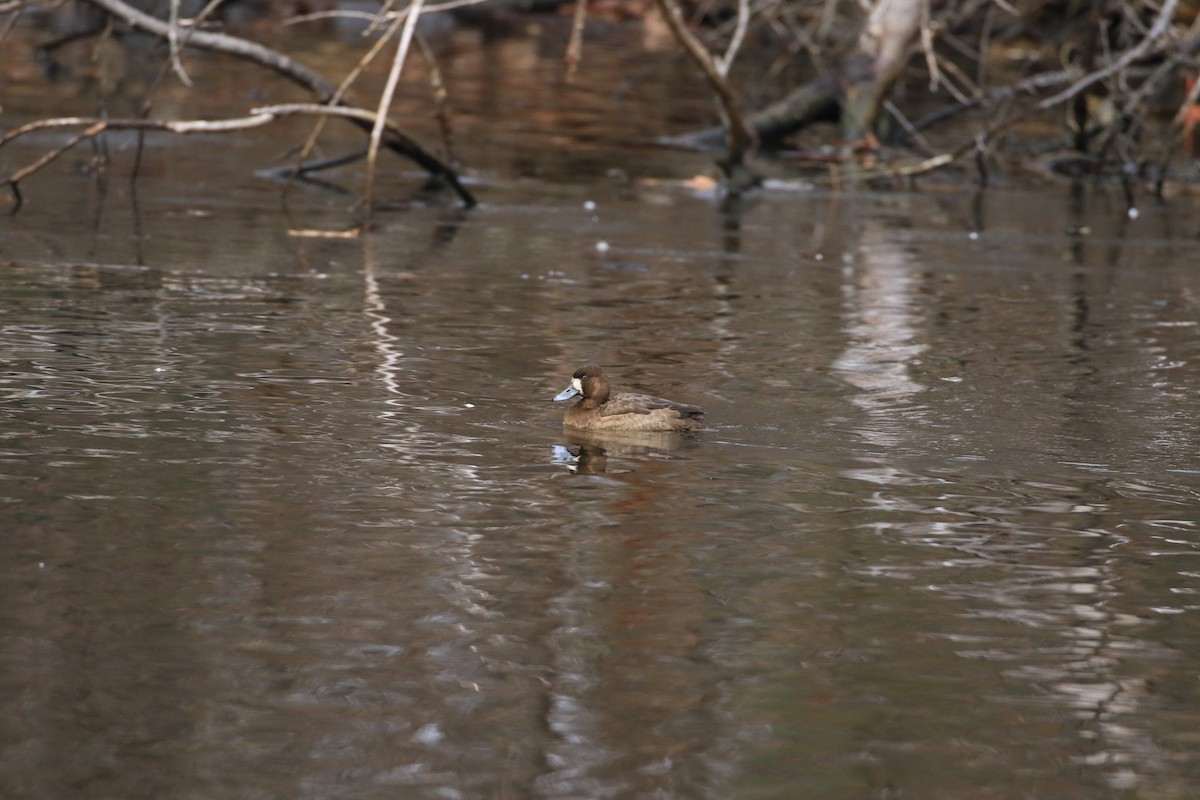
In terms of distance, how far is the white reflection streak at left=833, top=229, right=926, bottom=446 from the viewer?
9.70 metres

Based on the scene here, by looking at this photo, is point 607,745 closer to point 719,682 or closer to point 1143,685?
point 719,682

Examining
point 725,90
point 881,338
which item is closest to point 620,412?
point 881,338

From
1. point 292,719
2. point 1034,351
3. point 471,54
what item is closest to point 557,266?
point 1034,351

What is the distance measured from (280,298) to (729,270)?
3.62 meters

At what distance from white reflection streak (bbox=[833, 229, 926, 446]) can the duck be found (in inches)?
33.0

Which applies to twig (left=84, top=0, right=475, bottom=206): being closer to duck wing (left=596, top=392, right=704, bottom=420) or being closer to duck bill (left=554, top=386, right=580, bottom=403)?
duck bill (left=554, top=386, right=580, bottom=403)

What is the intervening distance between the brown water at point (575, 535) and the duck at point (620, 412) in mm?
123

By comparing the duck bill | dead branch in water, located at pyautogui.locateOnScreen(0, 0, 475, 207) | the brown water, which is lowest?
the brown water

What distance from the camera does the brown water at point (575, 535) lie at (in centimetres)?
543

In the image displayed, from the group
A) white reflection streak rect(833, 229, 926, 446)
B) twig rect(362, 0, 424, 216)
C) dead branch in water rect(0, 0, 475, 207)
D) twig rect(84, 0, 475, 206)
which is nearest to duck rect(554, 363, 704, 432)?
white reflection streak rect(833, 229, 926, 446)

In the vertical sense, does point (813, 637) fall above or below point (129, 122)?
below

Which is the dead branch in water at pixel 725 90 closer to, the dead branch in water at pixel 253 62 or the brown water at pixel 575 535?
the dead branch in water at pixel 253 62

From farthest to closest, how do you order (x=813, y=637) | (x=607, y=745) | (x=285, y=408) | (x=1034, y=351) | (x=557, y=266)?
(x=557, y=266) < (x=1034, y=351) < (x=285, y=408) < (x=813, y=637) < (x=607, y=745)

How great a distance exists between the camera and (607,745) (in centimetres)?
544
